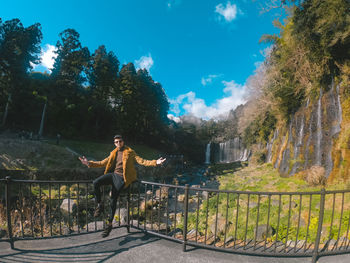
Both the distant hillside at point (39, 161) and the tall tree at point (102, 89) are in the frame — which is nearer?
the distant hillside at point (39, 161)

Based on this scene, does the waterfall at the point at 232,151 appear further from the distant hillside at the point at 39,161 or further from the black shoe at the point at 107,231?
the black shoe at the point at 107,231

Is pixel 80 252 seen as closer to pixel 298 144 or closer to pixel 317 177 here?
pixel 317 177

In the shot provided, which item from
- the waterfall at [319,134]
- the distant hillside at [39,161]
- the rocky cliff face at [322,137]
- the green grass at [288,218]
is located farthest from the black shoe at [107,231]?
the distant hillside at [39,161]

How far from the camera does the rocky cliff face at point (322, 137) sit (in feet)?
23.5

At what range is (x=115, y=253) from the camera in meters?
3.07

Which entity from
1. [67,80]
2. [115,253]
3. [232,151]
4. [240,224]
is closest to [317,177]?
[240,224]

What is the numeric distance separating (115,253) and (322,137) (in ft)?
31.8

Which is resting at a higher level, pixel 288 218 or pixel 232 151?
pixel 288 218

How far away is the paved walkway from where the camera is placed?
2951 mm

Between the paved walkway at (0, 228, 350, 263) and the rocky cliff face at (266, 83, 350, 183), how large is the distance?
5429mm

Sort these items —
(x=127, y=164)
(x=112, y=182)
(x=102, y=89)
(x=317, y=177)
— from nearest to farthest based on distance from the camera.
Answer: (x=127, y=164), (x=112, y=182), (x=317, y=177), (x=102, y=89)

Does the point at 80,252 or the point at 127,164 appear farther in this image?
the point at 127,164

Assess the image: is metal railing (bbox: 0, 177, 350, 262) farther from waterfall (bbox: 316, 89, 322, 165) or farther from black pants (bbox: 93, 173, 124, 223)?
waterfall (bbox: 316, 89, 322, 165)

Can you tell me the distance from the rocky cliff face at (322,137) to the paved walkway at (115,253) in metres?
5.43
